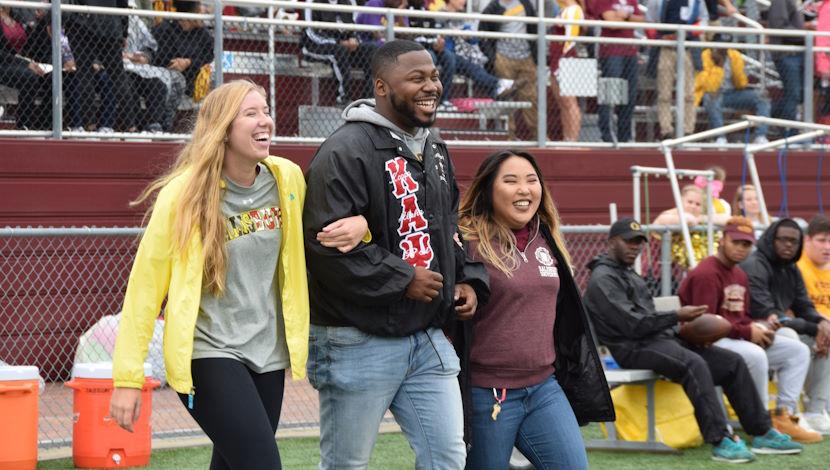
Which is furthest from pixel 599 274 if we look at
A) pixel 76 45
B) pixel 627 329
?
pixel 76 45

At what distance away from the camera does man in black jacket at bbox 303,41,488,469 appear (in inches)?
185

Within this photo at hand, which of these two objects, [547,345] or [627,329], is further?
[627,329]

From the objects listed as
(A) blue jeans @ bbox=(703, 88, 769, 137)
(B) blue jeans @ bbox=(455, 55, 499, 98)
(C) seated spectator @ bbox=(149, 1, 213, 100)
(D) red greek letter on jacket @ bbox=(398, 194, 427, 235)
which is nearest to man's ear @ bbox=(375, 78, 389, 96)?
(D) red greek letter on jacket @ bbox=(398, 194, 427, 235)

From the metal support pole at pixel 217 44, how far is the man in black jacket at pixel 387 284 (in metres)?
5.72

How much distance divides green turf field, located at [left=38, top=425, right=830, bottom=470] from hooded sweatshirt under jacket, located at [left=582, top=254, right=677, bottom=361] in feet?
2.20

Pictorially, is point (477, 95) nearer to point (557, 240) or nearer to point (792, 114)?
point (792, 114)

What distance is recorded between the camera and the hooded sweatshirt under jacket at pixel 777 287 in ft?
30.9

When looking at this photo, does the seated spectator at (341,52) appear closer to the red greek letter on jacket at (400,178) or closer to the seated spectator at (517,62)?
the seated spectator at (517,62)

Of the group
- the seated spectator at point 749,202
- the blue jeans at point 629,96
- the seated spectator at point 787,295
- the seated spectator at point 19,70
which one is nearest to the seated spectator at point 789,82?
the blue jeans at point 629,96

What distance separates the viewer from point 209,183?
4.56 metres

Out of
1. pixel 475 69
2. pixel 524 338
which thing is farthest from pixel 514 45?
pixel 524 338

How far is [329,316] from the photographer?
15.9ft

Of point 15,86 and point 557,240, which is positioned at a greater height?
point 15,86

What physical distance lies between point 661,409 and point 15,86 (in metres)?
5.33
